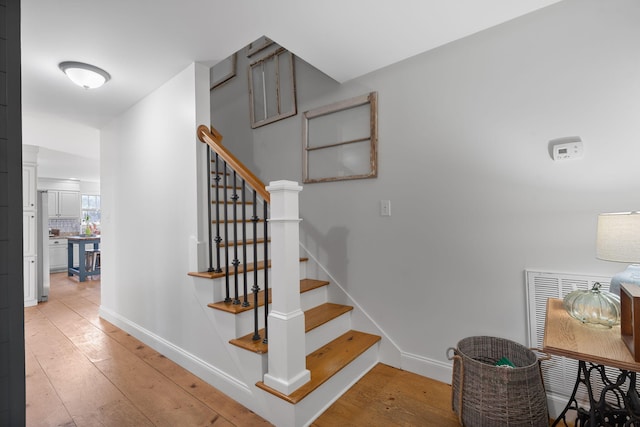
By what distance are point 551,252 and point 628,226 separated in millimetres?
548

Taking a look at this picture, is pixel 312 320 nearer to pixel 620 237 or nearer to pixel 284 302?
pixel 284 302

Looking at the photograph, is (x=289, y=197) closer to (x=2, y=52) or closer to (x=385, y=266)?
(x=385, y=266)

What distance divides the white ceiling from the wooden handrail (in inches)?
20.7

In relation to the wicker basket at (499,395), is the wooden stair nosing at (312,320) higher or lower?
higher

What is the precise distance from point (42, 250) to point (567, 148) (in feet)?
20.0

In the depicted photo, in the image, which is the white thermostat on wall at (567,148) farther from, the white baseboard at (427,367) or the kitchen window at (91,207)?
the kitchen window at (91,207)

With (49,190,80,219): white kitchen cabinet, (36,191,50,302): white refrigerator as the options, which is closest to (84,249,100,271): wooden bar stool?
(36,191,50,302): white refrigerator

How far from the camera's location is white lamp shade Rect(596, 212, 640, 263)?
44.6 inches

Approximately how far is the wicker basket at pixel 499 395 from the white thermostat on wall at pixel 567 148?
41.2 inches

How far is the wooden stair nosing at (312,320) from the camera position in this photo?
172 cm

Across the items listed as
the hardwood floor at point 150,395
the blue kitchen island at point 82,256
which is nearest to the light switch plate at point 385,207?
the hardwood floor at point 150,395

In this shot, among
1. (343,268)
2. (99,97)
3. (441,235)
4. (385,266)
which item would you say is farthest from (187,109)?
(441,235)

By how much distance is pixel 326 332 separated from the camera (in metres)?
2.17

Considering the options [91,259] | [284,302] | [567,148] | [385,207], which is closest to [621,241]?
[567,148]
